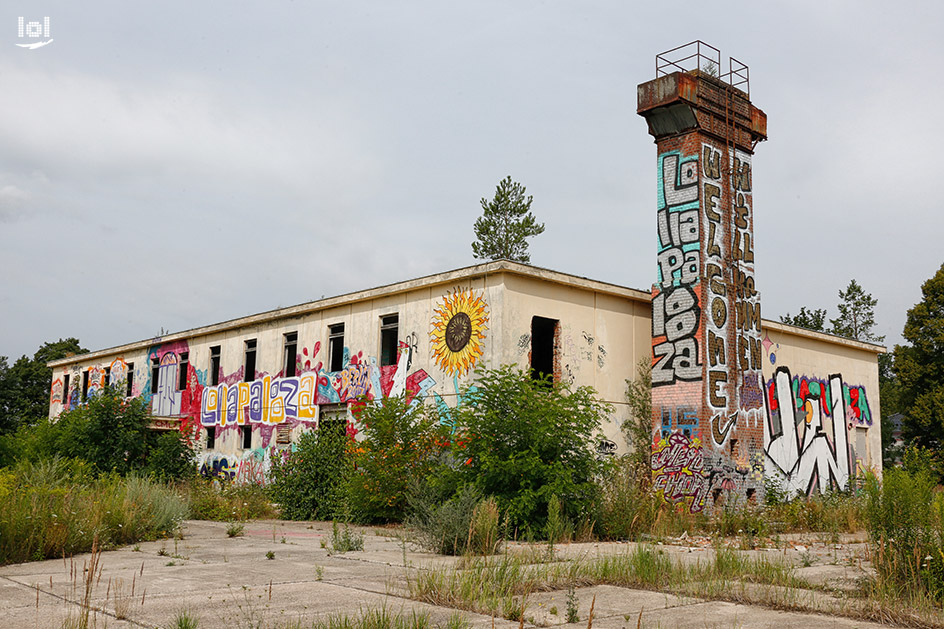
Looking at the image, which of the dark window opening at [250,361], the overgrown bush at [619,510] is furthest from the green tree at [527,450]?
the dark window opening at [250,361]

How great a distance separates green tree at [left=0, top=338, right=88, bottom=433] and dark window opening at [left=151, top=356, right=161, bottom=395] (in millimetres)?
22162

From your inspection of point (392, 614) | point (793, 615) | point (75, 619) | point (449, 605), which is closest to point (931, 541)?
point (793, 615)

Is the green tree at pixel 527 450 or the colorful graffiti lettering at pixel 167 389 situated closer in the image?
the green tree at pixel 527 450

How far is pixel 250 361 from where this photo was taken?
80.7 feet

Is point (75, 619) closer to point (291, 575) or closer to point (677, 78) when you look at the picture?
point (291, 575)

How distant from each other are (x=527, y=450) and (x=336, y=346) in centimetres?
957

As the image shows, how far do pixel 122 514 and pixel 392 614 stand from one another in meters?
6.79

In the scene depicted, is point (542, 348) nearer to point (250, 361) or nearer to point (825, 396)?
point (825, 396)

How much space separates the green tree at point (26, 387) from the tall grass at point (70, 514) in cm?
3992

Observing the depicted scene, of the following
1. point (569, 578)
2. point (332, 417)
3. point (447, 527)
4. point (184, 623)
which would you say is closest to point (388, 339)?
point (332, 417)

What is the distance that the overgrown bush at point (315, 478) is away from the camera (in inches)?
672

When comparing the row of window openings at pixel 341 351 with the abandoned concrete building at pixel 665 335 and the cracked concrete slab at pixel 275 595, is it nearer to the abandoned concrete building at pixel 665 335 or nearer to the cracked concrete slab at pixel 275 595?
the abandoned concrete building at pixel 665 335

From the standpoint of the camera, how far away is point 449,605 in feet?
21.6

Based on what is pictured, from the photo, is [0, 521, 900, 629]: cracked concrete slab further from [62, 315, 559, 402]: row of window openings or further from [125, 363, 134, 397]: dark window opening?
[125, 363, 134, 397]: dark window opening
